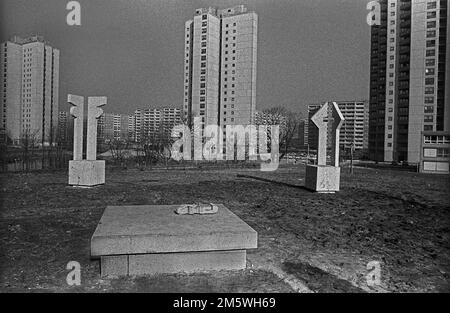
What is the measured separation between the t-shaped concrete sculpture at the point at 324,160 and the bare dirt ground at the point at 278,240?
2.19ft

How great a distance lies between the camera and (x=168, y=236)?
4152 millimetres

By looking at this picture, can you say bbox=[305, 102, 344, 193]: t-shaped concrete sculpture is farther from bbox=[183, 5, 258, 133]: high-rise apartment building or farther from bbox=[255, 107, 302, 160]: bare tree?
bbox=[183, 5, 258, 133]: high-rise apartment building

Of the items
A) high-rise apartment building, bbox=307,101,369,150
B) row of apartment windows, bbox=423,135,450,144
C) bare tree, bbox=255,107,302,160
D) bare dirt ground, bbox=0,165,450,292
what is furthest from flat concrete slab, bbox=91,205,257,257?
high-rise apartment building, bbox=307,101,369,150

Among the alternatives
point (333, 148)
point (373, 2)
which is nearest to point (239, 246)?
point (373, 2)

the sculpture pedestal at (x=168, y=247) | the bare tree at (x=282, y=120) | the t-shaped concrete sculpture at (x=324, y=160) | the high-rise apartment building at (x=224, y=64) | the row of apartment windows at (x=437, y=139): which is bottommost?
the sculpture pedestal at (x=168, y=247)

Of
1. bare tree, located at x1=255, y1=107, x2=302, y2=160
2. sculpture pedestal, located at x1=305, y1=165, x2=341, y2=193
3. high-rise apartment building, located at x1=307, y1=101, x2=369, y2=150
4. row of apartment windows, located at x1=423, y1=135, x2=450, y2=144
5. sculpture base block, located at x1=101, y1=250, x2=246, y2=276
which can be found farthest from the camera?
high-rise apartment building, located at x1=307, y1=101, x2=369, y2=150

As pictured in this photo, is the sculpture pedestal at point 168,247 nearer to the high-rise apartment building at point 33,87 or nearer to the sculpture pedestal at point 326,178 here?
the sculpture pedestal at point 326,178

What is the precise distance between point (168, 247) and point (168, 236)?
127 millimetres

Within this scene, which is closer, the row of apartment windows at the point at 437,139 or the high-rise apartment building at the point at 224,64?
the row of apartment windows at the point at 437,139

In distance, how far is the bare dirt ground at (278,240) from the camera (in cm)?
399

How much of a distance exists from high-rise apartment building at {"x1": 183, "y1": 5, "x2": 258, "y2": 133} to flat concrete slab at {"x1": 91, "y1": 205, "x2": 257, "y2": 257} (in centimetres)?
4367

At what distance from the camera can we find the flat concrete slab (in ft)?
13.3

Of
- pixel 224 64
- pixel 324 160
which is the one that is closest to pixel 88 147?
pixel 324 160

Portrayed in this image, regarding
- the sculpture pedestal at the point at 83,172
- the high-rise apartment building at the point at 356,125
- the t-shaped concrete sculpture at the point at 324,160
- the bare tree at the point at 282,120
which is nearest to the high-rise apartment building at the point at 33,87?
the sculpture pedestal at the point at 83,172
